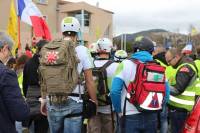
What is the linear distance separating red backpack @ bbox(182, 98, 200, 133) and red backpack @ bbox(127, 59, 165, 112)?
0.83 metres

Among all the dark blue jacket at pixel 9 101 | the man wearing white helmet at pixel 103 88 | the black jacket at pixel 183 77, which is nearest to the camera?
the dark blue jacket at pixel 9 101

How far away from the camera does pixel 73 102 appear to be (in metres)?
4.91

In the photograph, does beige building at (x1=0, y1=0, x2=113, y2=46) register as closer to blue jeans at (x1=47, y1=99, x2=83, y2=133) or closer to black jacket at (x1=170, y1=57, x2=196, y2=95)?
black jacket at (x1=170, y1=57, x2=196, y2=95)

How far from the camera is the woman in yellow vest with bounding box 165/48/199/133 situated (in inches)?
229

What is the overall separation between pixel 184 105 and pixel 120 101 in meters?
1.31

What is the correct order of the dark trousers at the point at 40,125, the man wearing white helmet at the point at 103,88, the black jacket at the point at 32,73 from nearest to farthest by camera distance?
the man wearing white helmet at the point at 103,88, the black jacket at the point at 32,73, the dark trousers at the point at 40,125

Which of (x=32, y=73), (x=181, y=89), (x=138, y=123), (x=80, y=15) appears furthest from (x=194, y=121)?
(x=80, y=15)

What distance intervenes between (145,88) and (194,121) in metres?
1.08

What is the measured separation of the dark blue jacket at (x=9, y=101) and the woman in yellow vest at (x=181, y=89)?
2.66 meters

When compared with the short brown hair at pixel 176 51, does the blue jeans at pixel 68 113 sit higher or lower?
lower

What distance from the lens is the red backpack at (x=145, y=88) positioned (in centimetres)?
488

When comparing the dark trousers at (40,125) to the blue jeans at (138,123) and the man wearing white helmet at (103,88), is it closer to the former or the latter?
the man wearing white helmet at (103,88)

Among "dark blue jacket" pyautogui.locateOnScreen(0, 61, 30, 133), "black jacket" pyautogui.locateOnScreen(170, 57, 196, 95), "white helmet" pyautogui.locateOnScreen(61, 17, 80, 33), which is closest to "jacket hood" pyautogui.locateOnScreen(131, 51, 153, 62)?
"white helmet" pyautogui.locateOnScreen(61, 17, 80, 33)

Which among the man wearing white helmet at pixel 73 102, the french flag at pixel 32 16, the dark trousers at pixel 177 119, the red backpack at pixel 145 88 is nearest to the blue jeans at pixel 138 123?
the red backpack at pixel 145 88
